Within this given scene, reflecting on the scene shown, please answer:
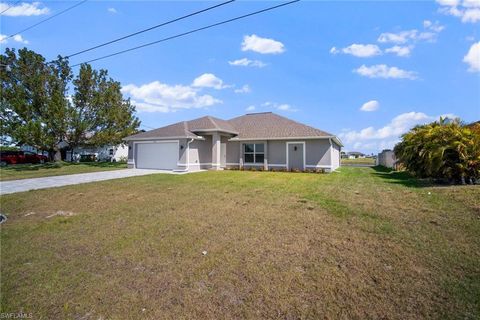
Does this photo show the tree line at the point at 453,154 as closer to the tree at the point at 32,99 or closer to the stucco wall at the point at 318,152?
the stucco wall at the point at 318,152

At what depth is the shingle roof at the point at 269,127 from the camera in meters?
19.2

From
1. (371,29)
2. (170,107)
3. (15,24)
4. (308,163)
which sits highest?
(170,107)

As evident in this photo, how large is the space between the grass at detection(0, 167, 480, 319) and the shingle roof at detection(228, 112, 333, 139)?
11.7 meters

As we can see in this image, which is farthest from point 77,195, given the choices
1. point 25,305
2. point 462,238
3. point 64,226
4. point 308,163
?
point 308,163

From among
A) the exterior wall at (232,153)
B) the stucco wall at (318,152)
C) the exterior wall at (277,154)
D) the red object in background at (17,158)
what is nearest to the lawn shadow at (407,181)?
the stucco wall at (318,152)

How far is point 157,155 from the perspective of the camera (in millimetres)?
20891

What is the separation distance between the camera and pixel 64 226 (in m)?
6.57

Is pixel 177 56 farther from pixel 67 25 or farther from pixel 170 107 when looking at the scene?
pixel 170 107

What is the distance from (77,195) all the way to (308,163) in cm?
1455

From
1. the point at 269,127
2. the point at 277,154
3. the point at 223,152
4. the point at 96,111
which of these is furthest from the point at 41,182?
the point at 269,127

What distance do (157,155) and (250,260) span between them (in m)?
18.0

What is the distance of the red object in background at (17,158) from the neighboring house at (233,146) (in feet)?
54.2

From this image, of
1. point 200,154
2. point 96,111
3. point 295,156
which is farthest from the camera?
point 96,111

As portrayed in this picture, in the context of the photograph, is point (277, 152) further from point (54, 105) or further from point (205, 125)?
point (54, 105)
